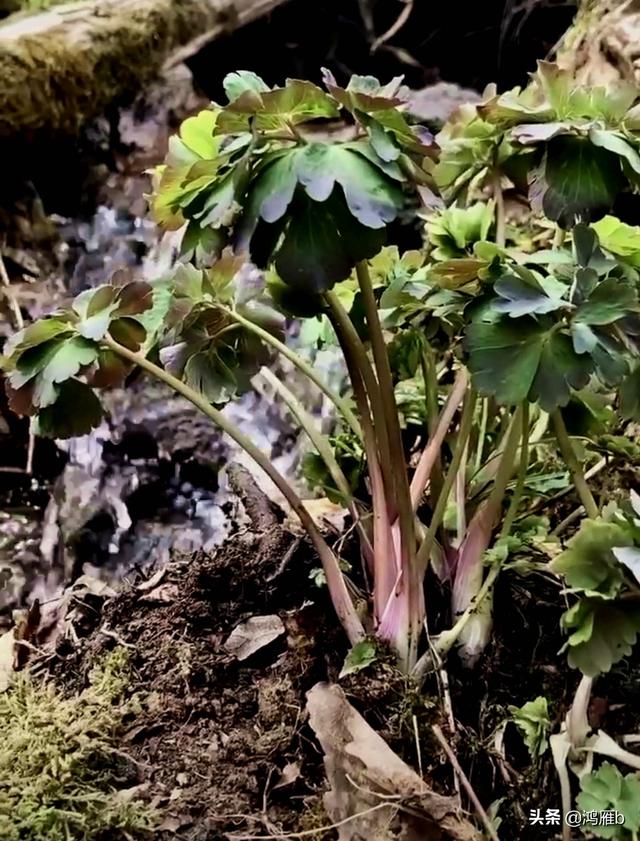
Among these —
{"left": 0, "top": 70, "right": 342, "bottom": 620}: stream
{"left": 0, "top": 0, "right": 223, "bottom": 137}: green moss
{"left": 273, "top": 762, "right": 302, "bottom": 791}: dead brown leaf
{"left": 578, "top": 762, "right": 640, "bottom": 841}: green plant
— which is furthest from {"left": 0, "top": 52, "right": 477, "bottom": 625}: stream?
{"left": 578, "top": 762, "right": 640, "bottom": 841}: green plant

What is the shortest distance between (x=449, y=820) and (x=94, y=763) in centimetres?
37

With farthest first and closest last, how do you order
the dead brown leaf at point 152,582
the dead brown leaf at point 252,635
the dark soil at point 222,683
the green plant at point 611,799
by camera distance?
1. the dead brown leaf at point 152,582
2. the dead brown leaf at point 252,635
3. the dark soil at point 222,683
4. the green plant at point 611,799

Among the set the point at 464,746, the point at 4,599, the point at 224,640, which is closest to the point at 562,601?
the point at 464,746

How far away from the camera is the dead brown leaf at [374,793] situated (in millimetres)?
742

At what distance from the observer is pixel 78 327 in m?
0.84

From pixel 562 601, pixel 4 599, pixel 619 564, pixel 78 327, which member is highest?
pixel 78 327

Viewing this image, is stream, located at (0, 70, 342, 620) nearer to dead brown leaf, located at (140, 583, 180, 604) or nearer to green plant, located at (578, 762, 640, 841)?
dead brown leaf, located at (140, 583, 180, 604)

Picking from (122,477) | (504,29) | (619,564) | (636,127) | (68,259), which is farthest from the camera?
(504,29)

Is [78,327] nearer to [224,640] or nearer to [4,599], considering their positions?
[224,640]

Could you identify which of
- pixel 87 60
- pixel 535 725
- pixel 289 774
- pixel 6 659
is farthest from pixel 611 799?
pixel 87 60

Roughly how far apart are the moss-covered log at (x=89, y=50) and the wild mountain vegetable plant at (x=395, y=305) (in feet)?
4.88

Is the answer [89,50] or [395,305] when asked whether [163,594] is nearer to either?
[395,305]

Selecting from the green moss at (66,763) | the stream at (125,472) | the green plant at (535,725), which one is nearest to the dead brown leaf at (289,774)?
the green moss at (66,763)

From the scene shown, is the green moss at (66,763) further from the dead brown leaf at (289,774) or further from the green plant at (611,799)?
the green plant at (611,799)
